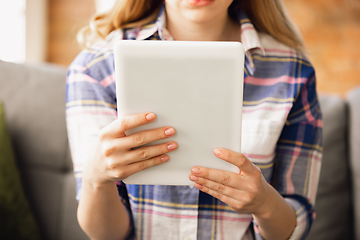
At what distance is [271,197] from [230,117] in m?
0.22

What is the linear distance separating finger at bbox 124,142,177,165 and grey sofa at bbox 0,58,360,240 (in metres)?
0.63

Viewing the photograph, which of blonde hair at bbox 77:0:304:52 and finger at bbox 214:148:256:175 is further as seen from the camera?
blonde hair at bbox 77:0:304:52

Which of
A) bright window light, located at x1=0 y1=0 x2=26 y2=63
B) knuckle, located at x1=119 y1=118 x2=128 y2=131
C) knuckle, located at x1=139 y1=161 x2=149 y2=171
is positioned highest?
bright window light, located at x1=0 y1=0 x2=26 y2=63

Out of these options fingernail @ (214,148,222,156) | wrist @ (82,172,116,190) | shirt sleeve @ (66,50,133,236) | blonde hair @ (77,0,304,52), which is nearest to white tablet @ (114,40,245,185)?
fingernail @ (214,148,222,156)

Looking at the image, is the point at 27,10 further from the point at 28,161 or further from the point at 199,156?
the point at 199,156

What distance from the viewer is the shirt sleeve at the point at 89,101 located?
72cm

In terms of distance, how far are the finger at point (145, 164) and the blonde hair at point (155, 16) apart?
17.1 inches

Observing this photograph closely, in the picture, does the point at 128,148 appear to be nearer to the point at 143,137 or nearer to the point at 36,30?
the point at 143,137

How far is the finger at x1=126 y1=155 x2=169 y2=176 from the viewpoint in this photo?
524 millimetres

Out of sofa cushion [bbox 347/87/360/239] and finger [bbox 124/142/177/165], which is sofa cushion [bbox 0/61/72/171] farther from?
sofa cushion [bbox 347/87/360/239]

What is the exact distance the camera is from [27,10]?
8.09 feet

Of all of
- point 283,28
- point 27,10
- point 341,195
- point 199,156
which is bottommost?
point 341,195

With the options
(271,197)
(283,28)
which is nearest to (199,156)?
(271,197)

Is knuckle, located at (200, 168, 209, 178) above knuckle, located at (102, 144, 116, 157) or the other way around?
the other way around
